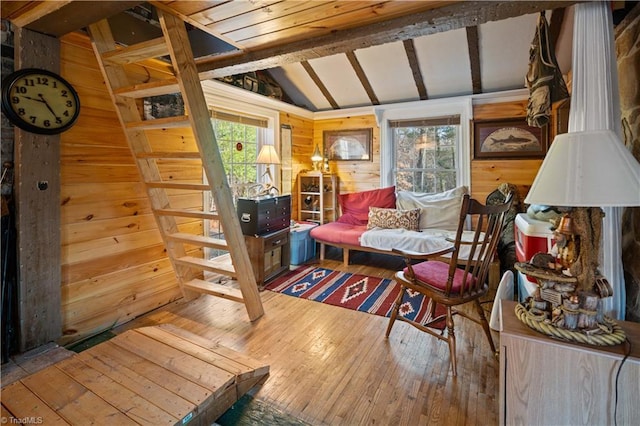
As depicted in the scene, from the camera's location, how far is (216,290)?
2.57m

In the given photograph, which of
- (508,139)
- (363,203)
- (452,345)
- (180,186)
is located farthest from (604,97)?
(363,203)

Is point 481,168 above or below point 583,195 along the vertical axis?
above

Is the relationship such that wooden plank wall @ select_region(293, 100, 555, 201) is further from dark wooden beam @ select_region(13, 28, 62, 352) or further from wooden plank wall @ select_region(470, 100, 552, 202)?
dark wooden beam @ select_region(13, 28, 62, 352)

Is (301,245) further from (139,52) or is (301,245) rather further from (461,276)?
(139,52)

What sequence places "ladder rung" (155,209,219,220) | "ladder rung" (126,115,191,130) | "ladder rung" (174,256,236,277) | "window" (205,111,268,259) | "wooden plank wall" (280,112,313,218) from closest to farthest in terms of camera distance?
"ladder rung" (126,115,191,130) < "ladder rung" (155,209,219,220) < "ladder rung" (174,256,236,277) < "window" (205,111,268,259) < "wooden plank wall" (280,112,313,218)

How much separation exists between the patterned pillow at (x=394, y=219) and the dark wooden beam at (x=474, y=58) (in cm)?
172

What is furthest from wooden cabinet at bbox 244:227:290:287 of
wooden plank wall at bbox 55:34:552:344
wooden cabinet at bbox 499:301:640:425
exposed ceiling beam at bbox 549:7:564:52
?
exposed ceiling beam at bbox 549:7:564:52

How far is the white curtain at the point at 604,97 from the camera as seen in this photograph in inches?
53.1

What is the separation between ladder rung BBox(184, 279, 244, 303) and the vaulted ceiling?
179cm

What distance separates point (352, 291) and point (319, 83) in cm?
297

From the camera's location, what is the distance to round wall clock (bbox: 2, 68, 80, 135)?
180cm

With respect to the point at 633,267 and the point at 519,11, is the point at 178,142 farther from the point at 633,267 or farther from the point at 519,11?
the point at 633,267

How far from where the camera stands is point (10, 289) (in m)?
1.89

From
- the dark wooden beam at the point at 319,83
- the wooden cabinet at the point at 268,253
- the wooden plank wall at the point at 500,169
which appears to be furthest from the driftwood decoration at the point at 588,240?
the dark wooden beam at the point at 319,83
